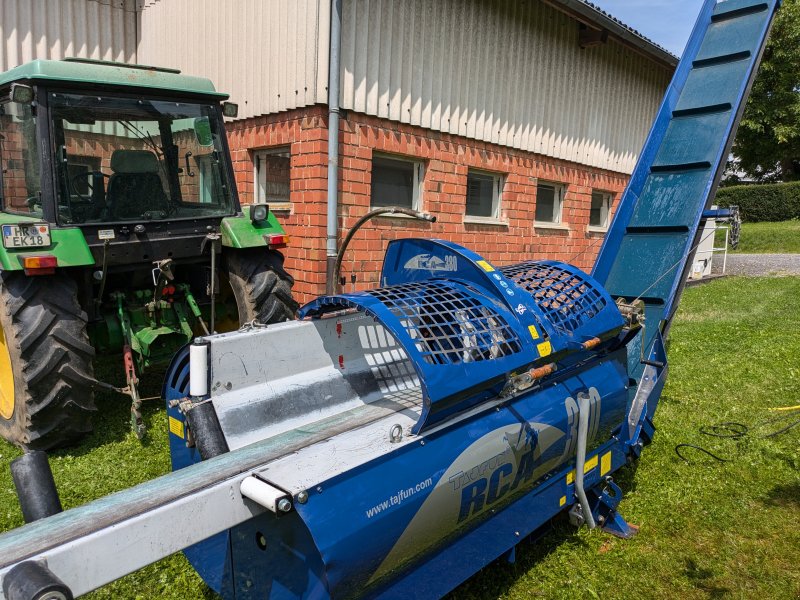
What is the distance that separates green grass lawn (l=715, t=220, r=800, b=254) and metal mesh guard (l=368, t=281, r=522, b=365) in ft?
64.3

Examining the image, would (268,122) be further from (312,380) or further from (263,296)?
(312,380)

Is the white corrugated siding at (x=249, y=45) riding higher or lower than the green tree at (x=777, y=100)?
lower

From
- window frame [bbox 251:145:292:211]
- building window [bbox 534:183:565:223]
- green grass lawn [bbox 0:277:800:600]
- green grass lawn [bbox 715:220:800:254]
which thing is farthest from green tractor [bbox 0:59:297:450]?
green grass lawn [bbox 715:220:800:254]

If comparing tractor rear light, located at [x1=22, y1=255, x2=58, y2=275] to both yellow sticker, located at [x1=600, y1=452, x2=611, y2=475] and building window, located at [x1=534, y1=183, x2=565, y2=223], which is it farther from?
building window, located at [x1=534, y1=183, x2=565, y2=223]

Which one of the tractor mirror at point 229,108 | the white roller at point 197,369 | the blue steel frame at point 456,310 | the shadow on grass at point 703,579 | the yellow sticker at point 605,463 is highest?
the tractor mirror at point 229,108

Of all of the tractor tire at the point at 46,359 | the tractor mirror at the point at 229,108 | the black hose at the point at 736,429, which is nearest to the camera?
the tractor tire at the point at 46,359

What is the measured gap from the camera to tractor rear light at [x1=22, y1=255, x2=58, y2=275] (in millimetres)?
3695

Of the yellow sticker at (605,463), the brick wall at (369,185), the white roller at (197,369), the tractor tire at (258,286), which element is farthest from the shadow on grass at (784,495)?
the brick wall at (369,185)

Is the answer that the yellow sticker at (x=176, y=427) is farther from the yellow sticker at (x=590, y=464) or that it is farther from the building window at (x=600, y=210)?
the building window at (x=600, y=210)

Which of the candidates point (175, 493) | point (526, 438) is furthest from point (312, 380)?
point (175, 493)

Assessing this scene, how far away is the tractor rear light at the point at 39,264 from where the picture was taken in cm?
370

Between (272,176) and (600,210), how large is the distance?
21.3 feet

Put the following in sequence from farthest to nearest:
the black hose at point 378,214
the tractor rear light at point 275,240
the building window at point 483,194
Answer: the building window at point 483,194
the tractor rear light at point 275,240
the black hose at point 378,214

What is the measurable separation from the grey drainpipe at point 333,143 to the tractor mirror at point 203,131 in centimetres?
138
